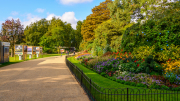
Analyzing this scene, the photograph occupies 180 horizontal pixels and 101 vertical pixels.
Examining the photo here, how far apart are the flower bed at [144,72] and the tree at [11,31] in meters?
35.5

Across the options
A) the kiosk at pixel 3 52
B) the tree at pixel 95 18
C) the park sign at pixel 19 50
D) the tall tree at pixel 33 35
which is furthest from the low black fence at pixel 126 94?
the tall tree at pixel 33 35

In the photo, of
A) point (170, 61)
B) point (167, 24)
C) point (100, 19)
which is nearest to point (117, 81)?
point (170, 61)

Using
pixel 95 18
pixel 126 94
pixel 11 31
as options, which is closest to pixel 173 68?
pixel 126 94

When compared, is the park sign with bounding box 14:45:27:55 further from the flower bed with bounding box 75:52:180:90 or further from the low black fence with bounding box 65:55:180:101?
the low black fence with bounding box 65:55:180:101

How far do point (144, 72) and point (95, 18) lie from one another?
30705mm

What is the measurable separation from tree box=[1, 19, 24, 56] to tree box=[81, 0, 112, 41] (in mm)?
17503

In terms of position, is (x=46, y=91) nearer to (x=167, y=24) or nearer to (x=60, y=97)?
(x=60, y=97)

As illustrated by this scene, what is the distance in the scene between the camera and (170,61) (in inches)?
341

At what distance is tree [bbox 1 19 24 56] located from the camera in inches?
1501

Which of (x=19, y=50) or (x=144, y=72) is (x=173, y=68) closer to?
(x=144, y=72)

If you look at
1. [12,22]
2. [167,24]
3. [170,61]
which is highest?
[12,22]

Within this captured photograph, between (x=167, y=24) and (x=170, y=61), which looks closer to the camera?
(x=170, y=61)

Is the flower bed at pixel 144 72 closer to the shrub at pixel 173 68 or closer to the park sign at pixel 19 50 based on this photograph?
the shrub at pixel 173 68

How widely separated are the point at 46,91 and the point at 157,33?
7.79m
